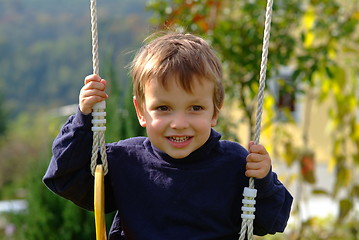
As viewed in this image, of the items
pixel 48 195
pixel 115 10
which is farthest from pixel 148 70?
pixel 115 10

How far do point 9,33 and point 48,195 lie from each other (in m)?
33.4

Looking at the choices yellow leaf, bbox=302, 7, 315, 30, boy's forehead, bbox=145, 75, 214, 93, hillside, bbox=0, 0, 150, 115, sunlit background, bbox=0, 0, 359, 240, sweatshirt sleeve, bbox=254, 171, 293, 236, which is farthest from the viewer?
hillside, bbox=0, 0, 150, 115

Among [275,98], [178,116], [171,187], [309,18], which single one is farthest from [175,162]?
[275,98]

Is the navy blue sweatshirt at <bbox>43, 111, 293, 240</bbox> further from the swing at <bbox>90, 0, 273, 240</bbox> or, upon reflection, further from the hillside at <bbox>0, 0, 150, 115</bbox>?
the hillside at <bbox>0, 0, 150, 115</bbox>

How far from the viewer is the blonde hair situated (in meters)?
1.80

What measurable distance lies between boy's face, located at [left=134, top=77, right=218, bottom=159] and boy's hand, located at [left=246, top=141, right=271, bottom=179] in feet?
0.48

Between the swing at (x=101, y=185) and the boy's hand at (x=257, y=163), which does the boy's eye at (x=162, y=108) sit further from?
the boy's hand at (x=257, y=163)

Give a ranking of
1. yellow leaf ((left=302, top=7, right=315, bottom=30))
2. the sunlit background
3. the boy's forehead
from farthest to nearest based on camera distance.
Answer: yellow leaf ((left=302, top=7, right=315, bottom=30)) < the sunlit background < the boy's forehead

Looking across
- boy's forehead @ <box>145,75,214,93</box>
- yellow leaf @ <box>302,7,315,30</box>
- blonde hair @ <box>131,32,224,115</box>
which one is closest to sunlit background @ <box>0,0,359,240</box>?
yellow leaf @ <box>302,7,315,30</box>

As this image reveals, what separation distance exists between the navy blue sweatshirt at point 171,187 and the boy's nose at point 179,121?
14cm

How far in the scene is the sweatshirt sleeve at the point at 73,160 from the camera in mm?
1892

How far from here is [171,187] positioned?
1.90 m

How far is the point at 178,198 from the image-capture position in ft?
6.19

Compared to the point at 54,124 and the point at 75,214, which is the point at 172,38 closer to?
the point at 75,214
